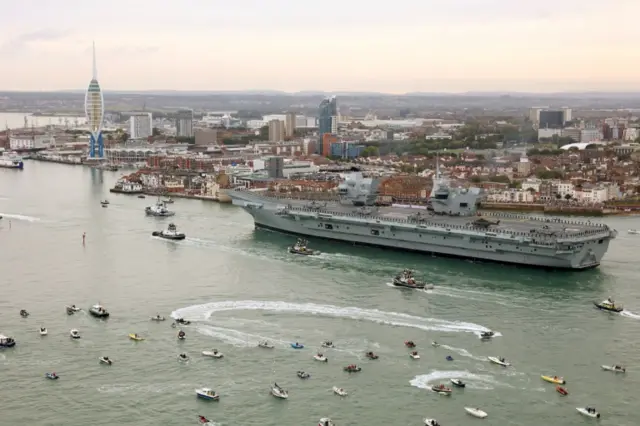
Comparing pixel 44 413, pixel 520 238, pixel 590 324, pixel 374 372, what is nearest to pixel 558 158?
pixel 520 238

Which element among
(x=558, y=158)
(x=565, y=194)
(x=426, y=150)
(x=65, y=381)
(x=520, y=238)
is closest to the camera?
(x=65, y=381)

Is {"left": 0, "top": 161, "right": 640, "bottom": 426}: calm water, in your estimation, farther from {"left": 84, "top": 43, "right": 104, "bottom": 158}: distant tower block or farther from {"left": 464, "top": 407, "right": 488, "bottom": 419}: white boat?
{"left": 84, "top": 43, "right": 104, "bottom": 158}: distant tower block

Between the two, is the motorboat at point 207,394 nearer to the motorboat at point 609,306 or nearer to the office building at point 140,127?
the motorboat at point 609,306

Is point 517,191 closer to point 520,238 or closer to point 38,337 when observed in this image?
point 520,238

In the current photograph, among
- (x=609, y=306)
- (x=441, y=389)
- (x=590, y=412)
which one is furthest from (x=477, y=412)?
(x=609, y=306)

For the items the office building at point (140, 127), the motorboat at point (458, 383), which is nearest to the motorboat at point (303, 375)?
the motorboat at point (458, 383)
